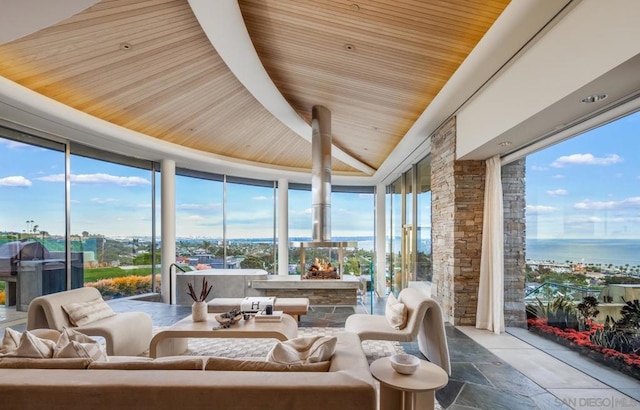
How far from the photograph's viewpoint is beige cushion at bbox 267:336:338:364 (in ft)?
7.35

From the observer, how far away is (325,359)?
2.34m

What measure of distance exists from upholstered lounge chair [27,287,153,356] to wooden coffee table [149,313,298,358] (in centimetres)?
44

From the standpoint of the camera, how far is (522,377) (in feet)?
11.8

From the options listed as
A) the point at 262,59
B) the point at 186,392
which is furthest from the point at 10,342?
the point at 262,59

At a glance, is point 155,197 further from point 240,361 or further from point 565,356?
point 565,356

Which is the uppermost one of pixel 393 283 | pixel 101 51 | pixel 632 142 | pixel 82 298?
pixel 101 51

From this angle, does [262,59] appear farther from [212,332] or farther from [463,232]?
[463,232]

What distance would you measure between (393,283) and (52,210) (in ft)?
27.3

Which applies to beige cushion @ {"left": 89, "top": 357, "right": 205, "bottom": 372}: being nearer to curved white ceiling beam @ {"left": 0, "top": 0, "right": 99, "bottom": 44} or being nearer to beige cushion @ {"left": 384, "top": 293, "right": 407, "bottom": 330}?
beige cushion @ {"left": 384, "top": 293, "right": 407, "bottom": 330}

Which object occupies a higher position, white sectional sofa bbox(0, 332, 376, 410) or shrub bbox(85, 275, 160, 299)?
white sectional sofa bbox(0, 332, 376, 410)

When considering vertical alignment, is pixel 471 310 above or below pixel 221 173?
below

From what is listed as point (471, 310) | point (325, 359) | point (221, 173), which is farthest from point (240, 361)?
point (221, 173)

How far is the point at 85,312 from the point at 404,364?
11.8 feet

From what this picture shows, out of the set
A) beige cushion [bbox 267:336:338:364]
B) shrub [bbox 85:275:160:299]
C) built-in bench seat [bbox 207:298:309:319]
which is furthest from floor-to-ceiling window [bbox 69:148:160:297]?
beige cushion [bbox 267:336:338:364]
